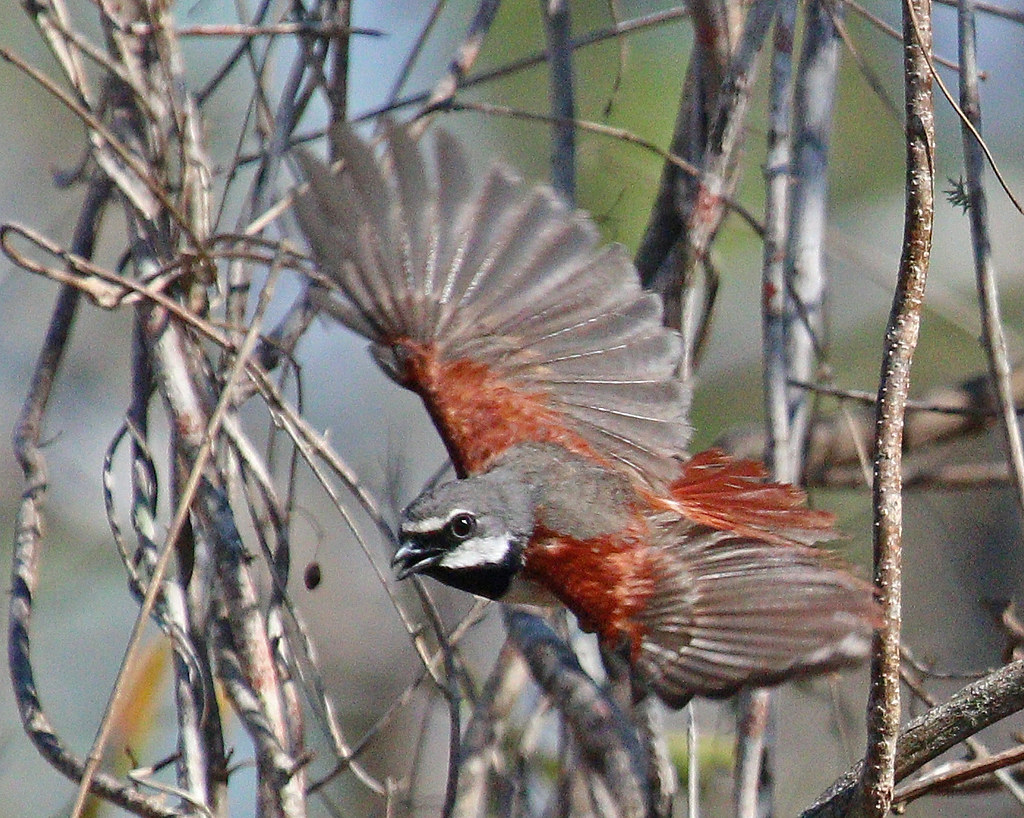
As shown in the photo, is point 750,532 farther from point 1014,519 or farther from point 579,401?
point 1014,519

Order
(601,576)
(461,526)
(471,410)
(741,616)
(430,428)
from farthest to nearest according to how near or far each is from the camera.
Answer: (430,428)
(471,410)
(461,526)
(601,576)
(741,616)

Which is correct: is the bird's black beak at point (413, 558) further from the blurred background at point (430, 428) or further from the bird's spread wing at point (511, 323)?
the blurred background at point (430, 428)

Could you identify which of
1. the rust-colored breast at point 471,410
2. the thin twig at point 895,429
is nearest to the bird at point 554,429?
the rust-colored breast at point 471,410

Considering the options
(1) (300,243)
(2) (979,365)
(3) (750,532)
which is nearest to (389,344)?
(1) (300,243)

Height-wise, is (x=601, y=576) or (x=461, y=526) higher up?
(x=461, y=526)

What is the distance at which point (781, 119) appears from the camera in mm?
2953

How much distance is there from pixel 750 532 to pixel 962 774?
108cm

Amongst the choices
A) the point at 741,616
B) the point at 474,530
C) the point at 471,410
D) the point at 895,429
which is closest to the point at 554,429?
the point at 471,410

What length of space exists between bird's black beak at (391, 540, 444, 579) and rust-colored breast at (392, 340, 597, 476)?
374mm

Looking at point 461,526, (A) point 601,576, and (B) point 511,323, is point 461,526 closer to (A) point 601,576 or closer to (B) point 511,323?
(A) point 601,576

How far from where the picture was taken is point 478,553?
3.19 metres

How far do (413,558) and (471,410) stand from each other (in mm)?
540

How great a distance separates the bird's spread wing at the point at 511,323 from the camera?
318 cm

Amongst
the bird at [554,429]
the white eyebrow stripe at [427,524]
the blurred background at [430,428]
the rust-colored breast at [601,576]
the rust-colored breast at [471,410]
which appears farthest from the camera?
the blurred background at [430,428]
